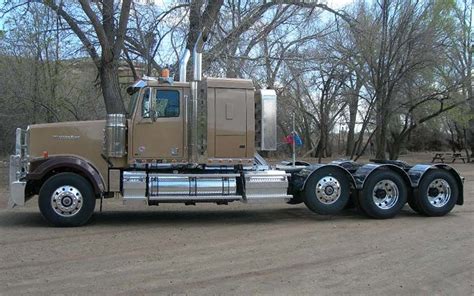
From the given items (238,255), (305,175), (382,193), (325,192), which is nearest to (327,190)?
(325,192)

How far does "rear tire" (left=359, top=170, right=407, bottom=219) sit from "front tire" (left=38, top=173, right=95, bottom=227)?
18.8 feet

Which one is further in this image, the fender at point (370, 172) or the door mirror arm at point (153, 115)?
the fender at point (370, 172)

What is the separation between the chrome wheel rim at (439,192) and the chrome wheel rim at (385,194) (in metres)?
0.92

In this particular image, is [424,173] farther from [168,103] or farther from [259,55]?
[259,55]

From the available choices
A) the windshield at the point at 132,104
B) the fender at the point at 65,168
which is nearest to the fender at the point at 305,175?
the windshield at the point at 132,104

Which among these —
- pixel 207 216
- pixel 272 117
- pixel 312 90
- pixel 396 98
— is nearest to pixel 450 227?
pixel 272 117

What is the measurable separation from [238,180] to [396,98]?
72.2 ft

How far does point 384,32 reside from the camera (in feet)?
90.9

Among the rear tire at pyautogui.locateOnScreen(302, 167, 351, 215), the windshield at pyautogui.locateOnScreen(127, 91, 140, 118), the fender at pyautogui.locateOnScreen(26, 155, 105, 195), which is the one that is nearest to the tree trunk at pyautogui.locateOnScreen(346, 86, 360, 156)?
the rear tire at pyautogui.locateOnScreen(302, 167, 351, 215)

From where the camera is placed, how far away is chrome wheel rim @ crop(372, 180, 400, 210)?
38.8 ft

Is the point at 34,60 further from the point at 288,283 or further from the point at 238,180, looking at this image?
the point at 288,283

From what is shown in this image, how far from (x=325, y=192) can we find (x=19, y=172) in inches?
246

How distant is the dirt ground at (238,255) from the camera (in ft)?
21.1

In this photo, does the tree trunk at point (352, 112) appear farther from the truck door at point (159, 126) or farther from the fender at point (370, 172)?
the truck door at point (159, 126)
